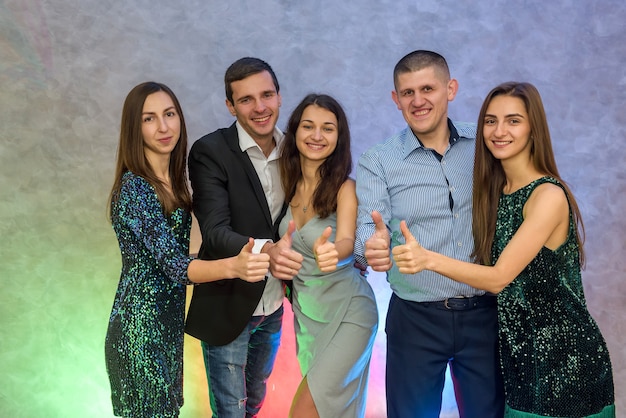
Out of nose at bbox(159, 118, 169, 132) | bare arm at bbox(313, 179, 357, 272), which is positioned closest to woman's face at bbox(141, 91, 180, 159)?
nose at bbox(159, 118, 169, 132)

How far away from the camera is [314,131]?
8.66 feet

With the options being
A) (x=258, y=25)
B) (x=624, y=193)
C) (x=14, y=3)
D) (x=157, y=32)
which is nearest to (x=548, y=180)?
(x=624, y=193)

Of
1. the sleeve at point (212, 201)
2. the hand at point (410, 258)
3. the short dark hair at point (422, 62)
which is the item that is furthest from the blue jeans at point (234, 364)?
the short dark hair at point (422, 62)

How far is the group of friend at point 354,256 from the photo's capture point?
6.98 feet

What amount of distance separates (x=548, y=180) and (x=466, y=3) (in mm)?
1709

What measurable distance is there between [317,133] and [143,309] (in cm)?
95

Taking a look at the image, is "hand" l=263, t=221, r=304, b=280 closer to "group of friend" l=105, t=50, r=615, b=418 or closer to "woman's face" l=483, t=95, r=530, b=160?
"group of friend" l=105, t=50, r=615, b=418

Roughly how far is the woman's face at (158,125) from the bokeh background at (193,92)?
1.12 meters

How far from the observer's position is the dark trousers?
7.92 feet

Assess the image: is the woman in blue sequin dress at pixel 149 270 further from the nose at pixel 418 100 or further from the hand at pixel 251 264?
the nose at pixel 418 100

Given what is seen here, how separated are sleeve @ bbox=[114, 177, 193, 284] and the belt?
0.92m

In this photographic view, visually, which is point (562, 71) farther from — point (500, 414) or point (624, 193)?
point (500, 414)

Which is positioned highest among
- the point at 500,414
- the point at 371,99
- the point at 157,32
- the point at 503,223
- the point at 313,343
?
the point at 157,32

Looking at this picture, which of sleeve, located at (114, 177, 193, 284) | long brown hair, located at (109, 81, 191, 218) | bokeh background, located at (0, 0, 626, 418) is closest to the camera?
sleeve, located at (114, 177, 193, 284)
